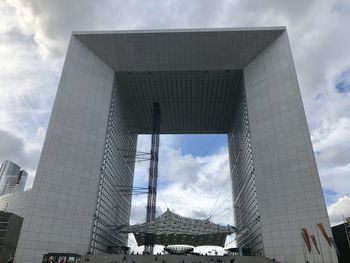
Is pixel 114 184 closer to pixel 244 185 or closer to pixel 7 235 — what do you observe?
pixel 244 185

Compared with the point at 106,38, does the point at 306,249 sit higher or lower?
lower

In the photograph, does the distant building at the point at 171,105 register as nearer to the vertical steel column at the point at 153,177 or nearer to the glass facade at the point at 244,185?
the glass facade at the point at 244,185

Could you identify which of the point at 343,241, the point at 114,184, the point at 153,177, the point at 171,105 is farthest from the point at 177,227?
the point at 171,105

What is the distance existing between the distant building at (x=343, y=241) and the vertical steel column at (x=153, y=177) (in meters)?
35.8

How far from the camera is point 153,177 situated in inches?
2977

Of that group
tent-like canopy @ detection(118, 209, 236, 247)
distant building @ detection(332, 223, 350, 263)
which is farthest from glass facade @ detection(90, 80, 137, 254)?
distant building @ detection(332, 223, 350, 263)

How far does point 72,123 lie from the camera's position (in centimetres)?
5512

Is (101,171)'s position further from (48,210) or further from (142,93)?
(142,93)

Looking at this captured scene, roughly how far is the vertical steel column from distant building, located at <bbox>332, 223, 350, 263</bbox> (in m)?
35.8

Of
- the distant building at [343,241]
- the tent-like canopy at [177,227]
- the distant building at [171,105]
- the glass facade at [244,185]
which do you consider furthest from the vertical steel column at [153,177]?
the distant building at [343,241]

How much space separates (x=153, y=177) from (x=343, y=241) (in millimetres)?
41060

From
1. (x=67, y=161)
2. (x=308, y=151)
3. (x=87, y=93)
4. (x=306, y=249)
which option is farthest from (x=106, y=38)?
(x=306, y=249)

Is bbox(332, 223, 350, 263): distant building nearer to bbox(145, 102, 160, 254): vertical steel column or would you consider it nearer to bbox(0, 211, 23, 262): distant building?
bbox(145, 102, 160, 254): vertical steel column

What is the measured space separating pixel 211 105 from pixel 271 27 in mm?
25009
